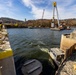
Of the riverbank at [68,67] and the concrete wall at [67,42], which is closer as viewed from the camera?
→ the riverbank at [68,67]

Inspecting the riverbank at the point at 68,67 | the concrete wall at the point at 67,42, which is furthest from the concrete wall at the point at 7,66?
the concrete wall at the point at 67,42

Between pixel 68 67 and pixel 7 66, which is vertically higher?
pixel 7 66

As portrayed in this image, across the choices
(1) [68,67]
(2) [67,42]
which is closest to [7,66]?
(1) [68,67]

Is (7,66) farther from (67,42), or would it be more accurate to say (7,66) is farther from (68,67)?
(67,42)

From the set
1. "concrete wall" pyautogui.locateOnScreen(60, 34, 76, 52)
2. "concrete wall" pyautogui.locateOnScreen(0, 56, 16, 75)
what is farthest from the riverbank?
"concrete wall" pyautogui.locateOnScreen(0, 56, 16, 75)

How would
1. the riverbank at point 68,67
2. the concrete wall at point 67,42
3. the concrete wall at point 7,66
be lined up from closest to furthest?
the concrete wall at point 7,66, the riverbank at point 68,67, the concrete wall at point 67,42

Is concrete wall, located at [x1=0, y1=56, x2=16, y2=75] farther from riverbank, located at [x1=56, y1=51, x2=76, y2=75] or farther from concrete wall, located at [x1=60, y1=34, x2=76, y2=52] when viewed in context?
concrete wall, located at [x1=60, y1=34, x2=76, y2=52]

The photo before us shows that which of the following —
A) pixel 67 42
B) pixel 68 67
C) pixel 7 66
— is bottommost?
pixel 68 67

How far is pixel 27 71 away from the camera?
12.8 m

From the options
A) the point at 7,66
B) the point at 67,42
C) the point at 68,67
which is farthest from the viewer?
the point at 67,42

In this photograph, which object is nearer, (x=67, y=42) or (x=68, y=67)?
(x=68, y=67)

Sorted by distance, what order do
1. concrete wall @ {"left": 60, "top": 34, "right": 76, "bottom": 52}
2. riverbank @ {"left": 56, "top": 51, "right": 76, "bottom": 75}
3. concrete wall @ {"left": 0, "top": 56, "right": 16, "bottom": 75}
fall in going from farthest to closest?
concrete wall @ {"left": 60, "top": 34, "right": 76, "bottom": 52}, riverbank @ {"left": 56, "top": 51, "right": 76, "bottom": 75}, concrete wall @ {"left": 0, "top": 56, "right": 16, "bottom": 75}

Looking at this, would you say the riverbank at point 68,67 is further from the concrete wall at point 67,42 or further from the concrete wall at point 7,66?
the concrete wall at point 7,66

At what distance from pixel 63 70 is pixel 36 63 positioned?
4.15 meters
